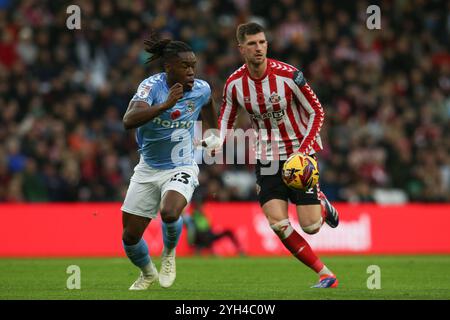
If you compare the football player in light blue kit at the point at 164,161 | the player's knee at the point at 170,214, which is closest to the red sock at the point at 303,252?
the football player in light blue kit at the point at 164,161

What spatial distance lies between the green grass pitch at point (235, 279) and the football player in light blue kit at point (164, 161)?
0.38m

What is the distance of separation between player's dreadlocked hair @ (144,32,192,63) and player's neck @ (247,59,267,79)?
702 mm

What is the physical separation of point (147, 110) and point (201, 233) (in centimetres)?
841

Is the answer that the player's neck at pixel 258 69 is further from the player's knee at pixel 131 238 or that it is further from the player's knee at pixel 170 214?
the player's knee at pixel 131 238

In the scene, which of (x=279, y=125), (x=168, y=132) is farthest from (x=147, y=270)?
(x=279, y=125)

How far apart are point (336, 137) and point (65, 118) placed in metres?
5.44

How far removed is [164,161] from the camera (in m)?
9.46

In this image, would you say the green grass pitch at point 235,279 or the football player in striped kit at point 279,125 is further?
the football player in striped kit at point 279,125

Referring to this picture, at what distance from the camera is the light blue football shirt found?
9.36 meters

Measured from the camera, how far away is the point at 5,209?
1670cm

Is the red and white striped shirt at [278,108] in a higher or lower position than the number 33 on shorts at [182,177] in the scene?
higher

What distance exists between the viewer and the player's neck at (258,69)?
9.72 meters

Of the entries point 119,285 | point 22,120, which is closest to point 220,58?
point 22,120

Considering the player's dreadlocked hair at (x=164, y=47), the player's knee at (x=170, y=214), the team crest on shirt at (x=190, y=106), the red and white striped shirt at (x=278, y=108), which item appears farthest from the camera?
the red and white striped shirt at (x=278, y=108)
